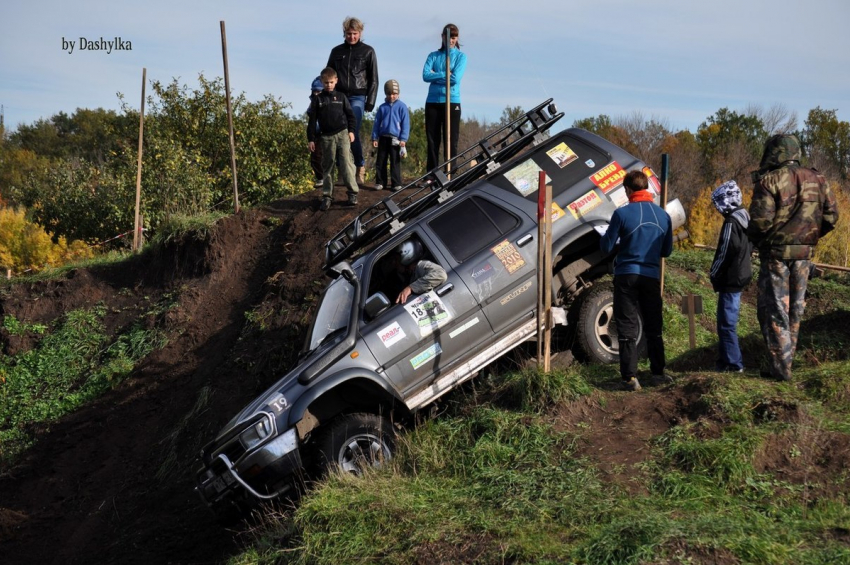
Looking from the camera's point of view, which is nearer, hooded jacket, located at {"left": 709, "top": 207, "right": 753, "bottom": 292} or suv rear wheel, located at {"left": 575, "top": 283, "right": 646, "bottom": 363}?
hooded jacket, located at {"left": 709, "top": 207, "right": 753, "bottom": 292}

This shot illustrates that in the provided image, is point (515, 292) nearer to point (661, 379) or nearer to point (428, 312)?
point (428, 312)

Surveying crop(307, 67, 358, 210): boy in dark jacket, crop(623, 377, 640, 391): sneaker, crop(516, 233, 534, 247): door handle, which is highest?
crop(307, 67, 358, 210): boy in dark jacket

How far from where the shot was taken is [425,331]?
296 inches

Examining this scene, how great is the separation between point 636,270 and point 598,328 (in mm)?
1191

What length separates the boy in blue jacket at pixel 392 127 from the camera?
12.6 meters

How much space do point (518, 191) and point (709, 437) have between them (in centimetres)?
317

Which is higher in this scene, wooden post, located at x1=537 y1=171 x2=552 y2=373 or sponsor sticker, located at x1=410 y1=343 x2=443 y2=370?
wooden post, located at x1=537 y1=171 x2=552 y2=373

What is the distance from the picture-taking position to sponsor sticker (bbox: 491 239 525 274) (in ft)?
26.1

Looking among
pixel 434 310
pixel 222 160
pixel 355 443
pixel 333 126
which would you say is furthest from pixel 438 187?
pixel 222 160

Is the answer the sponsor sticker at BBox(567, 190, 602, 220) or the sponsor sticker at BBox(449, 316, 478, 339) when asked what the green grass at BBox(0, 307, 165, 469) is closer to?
the sponsor sticker at BBox(449, 316, 478, 339)

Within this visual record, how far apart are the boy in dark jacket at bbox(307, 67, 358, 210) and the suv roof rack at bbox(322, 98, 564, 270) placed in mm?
3090

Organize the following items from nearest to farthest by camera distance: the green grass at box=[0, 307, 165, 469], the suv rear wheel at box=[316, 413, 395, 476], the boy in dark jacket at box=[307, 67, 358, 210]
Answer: the suv rear wheel at box=[316, 413, 395, 476], the boy in dark jacket at box=[307, 67, 358, 210], the green grass at box=[0, 307, 165, 469]

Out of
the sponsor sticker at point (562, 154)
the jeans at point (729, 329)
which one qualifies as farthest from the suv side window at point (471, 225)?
the jeans at point (729, 329)

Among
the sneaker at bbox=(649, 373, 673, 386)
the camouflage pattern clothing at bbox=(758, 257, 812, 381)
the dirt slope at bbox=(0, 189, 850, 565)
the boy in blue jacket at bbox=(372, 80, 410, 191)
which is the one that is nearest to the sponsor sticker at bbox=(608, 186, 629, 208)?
the camouflage pattern clothing at bbox=(758, 257, 812, 381)
